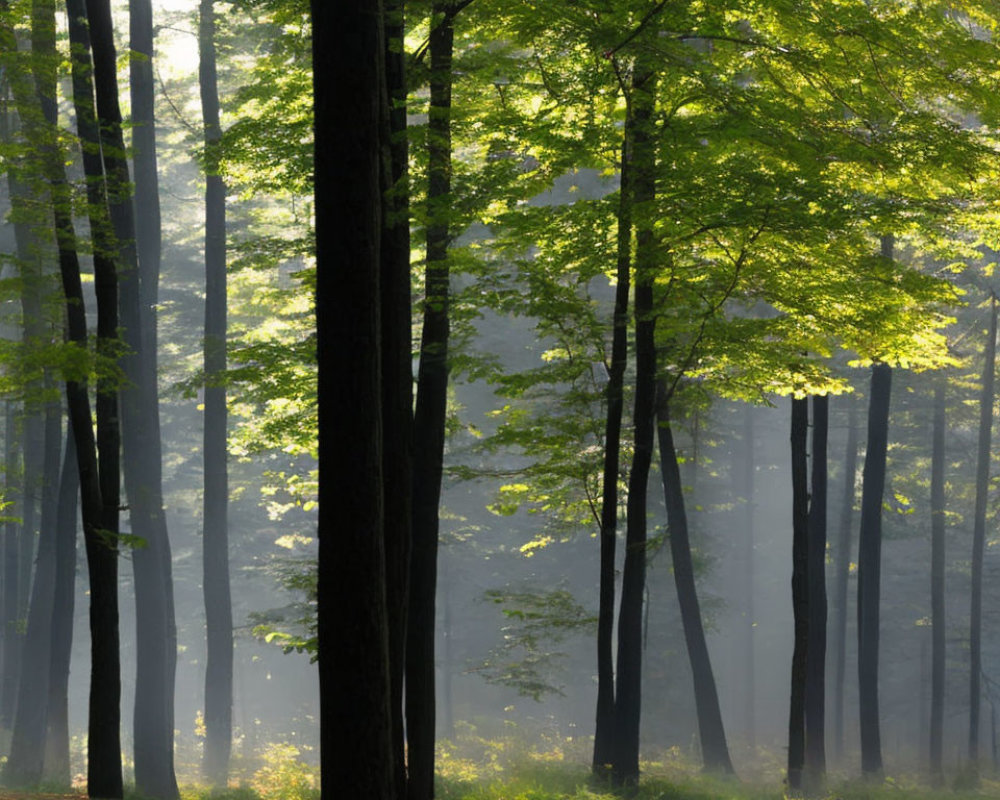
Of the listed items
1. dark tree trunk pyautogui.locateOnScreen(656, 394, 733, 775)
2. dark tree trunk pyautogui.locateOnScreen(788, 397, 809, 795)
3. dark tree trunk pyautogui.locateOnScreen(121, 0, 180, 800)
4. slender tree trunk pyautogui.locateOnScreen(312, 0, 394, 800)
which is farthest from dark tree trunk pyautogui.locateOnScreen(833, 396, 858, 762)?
slender tree trunk pyautogui.locateOnScreen(312, 0, 394, 800)

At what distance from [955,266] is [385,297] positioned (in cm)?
745

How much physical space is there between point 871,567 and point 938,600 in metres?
8.59

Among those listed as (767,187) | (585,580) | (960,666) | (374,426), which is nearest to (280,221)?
(767,187)

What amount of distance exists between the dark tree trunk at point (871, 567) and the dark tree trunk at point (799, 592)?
5739mm

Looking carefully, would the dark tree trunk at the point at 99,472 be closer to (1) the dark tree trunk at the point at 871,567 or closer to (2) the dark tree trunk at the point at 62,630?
(2) the dark tree trunk at the point at 62,630

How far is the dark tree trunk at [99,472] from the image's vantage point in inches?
407

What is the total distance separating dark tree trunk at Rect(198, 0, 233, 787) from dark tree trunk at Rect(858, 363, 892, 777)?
14.1 metres

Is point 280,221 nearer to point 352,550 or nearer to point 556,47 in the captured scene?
point 556,47

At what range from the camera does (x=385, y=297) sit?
7.89 metres

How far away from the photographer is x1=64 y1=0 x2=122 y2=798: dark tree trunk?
33.9 feet

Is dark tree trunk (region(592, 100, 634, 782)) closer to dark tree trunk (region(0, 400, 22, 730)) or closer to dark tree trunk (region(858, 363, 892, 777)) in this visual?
dark tree trunk (region(858, 363, 892, 777))

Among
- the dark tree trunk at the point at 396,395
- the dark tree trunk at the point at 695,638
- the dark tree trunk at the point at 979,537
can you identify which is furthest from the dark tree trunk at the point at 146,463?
the dark tree trunk at the point at 979,537

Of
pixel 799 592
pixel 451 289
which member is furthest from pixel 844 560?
pixel 451 289

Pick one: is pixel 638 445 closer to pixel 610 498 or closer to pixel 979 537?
pixel 610 498
